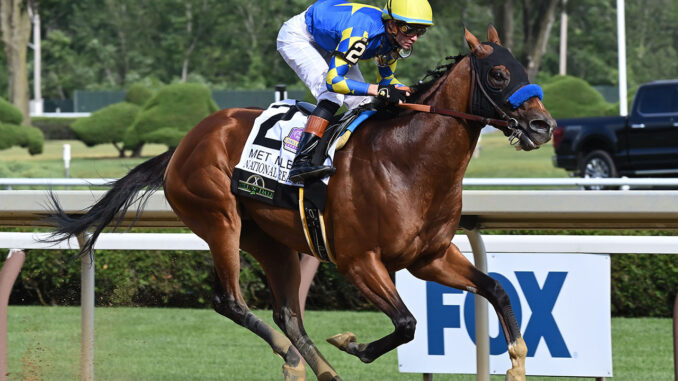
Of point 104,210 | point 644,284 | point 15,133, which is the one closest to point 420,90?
point 104,210

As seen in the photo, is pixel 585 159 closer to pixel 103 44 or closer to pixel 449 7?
pixel 449 7

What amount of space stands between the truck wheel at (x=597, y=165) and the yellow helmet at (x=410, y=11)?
11328 millimetres

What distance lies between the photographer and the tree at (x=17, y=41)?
2817 cm

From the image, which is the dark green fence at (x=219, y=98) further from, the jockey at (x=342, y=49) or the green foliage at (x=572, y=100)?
the jockey at (x=342, y=49)

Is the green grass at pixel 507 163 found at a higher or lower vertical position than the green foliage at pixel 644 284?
lower

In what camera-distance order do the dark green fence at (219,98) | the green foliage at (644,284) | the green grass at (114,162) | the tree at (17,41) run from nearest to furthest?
1. the green foliage at (644,284)
2. the green grass at (114,162)
3. the tree at (17,41)
4. the dark green fence at (219,98)

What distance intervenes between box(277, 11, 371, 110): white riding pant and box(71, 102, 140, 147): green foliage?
2061 cm

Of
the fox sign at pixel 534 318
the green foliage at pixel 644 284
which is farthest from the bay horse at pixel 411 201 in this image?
the green foliage at pixel 644 284

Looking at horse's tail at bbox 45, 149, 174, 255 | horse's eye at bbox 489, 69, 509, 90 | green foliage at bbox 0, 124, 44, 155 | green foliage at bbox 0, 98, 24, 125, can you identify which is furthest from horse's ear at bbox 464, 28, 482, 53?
green foliage at bbox 0, 98, 24, 125

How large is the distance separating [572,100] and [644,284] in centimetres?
1728

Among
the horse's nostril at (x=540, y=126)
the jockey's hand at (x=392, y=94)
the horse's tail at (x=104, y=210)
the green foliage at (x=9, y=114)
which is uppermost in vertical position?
the jockey's hand at (x=392, y=94)

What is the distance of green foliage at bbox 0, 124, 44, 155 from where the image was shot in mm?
24641

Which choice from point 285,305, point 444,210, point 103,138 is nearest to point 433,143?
point 444,210

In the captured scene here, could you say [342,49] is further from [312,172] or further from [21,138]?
[21,138]
